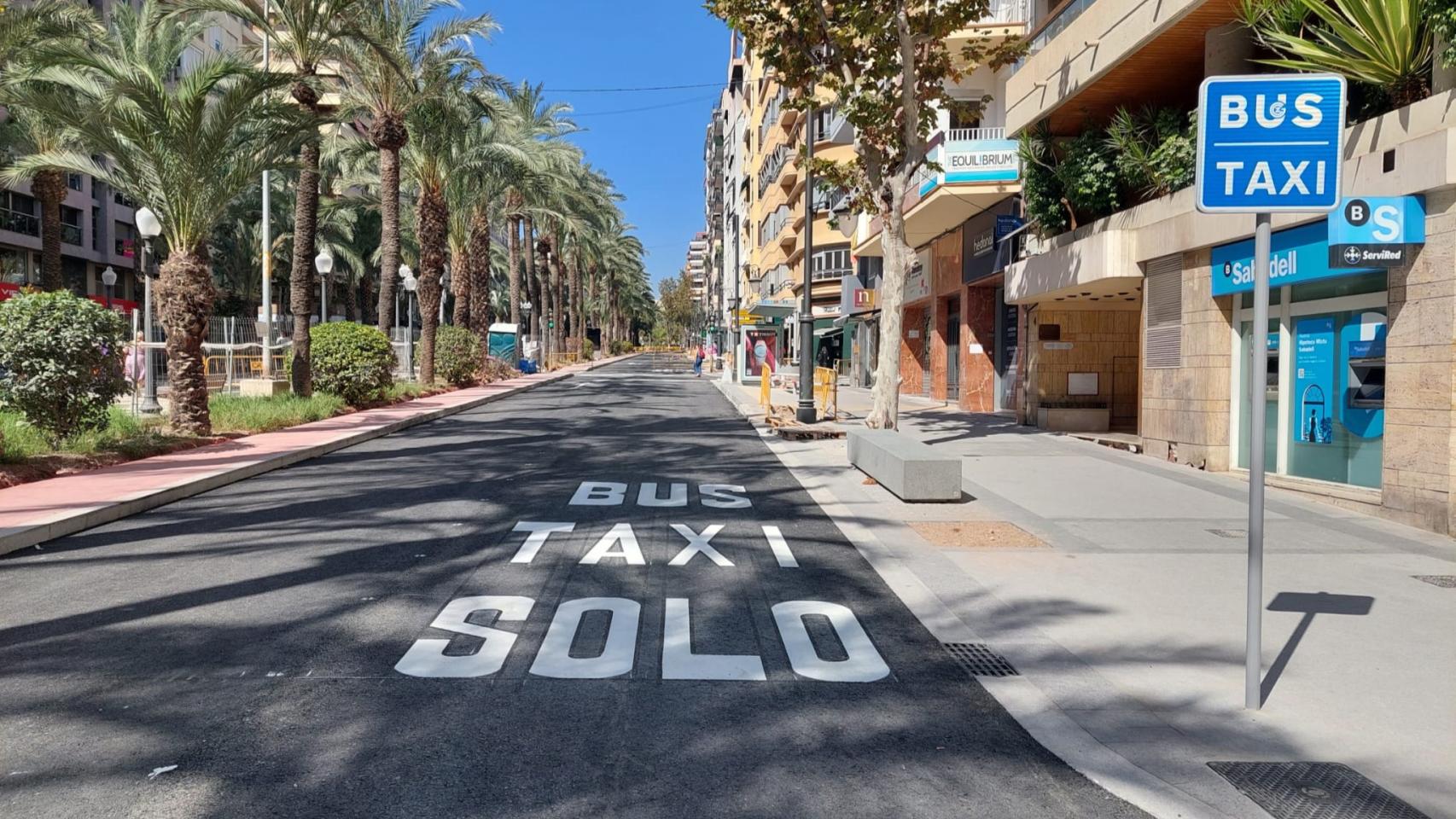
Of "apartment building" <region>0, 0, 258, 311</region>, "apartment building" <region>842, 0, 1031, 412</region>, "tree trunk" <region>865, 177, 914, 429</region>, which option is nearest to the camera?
"tree trunk" <region>865, 177, 914, 429</region>

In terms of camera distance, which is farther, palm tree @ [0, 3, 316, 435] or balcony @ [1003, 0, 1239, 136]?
palm tree @ [0, 3, 316, 435]

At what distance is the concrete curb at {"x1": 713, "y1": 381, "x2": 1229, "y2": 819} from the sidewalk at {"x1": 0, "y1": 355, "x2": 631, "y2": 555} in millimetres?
6376

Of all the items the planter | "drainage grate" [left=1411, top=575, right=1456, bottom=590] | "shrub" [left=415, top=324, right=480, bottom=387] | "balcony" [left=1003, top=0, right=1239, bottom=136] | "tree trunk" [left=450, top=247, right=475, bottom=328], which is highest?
"balcony" [left=1003, top=0, right=1239, bottom=136]

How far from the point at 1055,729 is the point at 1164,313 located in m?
11.1

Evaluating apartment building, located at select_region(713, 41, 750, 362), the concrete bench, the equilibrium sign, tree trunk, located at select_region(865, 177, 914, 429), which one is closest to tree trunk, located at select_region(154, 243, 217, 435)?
tree trunk, located at select_region(865, 177, 914, 429)

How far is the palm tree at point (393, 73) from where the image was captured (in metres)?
23.6

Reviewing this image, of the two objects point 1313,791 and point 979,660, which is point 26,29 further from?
point 1313,791

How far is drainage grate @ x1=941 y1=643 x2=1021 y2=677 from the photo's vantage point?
4906mm

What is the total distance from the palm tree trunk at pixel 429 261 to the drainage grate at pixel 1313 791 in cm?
2721

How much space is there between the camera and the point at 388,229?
86.2 feet

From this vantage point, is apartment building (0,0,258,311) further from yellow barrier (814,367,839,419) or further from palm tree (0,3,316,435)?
yellow barrier (814,367,839,419)

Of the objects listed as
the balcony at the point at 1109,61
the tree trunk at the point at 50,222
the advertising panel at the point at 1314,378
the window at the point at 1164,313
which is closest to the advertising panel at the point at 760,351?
the balcony at the point at 1109,61

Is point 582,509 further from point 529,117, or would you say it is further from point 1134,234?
point 529,117

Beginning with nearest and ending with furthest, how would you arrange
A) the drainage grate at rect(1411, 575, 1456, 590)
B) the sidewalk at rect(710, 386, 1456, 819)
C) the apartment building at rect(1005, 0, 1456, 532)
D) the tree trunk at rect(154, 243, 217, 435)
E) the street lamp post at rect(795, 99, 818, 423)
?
the sidewalk at rect(710, 386, 1456, 819) < the drainage grate at rect(1411, 575, 1456, 590) < the apartment building at rect(1005, 0, 1456, 532) < the tree trunk at rect(154, 243, 217, 435) < the street lamp post at rect(795, 99, 818, 423)
